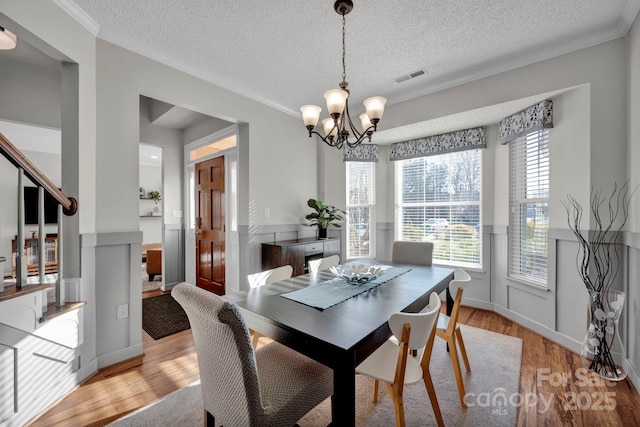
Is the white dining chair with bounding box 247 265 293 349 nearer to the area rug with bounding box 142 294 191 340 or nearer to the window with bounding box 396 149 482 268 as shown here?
the area rug with bounding box 142 294 191 340

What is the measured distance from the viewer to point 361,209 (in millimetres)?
4359

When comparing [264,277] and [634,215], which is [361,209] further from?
[634,215]

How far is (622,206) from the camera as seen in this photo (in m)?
2.18

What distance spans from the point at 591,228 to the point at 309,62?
2877 mm

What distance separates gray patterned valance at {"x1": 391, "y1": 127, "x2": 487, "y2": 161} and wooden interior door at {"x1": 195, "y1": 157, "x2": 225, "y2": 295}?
2.61 m

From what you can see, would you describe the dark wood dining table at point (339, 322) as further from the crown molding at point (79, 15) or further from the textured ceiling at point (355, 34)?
the crown molding at point (79, 15)

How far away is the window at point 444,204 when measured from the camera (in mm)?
A: 3607

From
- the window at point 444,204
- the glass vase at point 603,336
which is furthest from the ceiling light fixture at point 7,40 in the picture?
→ the glass vase at point 603,336

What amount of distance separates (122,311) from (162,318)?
958 mm

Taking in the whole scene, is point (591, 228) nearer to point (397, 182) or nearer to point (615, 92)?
point (615, 92)

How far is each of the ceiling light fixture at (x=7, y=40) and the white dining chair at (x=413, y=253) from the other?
3705mm

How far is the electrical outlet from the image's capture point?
7.51 feet

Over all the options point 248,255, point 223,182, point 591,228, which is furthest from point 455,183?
point 223,182

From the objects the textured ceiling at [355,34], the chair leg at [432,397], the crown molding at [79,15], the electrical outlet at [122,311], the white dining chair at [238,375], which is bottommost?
the chair leg at [432,397]
